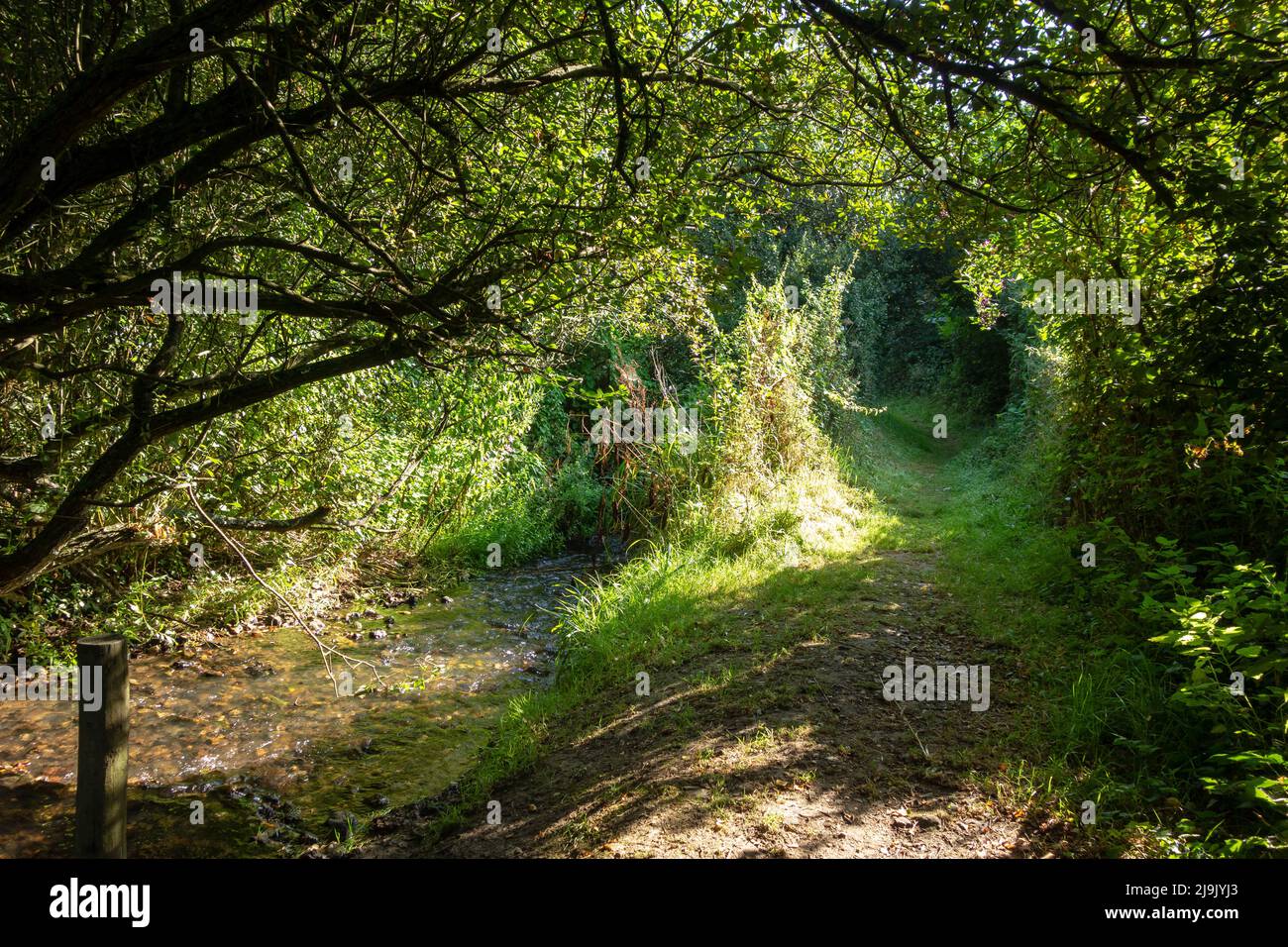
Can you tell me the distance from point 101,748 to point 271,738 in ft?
9.76

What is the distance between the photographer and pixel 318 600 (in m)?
8.79

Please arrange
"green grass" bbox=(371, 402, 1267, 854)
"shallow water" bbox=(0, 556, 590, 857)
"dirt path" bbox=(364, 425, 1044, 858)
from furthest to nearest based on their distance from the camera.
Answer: "shallow water" bbox=(0, 556, 590, 857) < "green grass" bbox=(371, 402, 1267, 854) < "dirt path" bbox=(364, 425, 1044, 858)

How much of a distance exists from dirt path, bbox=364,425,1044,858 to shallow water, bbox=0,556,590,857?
83cm

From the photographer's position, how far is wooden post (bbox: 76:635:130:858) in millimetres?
3330

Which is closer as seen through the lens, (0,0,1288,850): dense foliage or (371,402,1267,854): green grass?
(0,0,1288,850): dense foliage

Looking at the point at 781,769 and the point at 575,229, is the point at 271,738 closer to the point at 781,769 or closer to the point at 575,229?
the point at 781,769

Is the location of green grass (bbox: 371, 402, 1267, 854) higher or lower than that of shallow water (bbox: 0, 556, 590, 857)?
higher

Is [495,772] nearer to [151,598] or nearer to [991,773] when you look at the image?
[991,773]

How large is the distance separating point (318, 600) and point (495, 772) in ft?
14.9

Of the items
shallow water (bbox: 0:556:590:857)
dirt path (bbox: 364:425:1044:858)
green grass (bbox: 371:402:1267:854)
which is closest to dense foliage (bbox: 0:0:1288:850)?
green grass (bbox: 371:402:1267:854)

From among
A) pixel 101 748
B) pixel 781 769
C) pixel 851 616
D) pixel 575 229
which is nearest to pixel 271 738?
pixel 101 748

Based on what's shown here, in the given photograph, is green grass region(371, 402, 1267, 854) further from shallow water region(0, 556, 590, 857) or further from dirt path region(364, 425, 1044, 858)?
shallow water region(0, 556, 590, 857)
